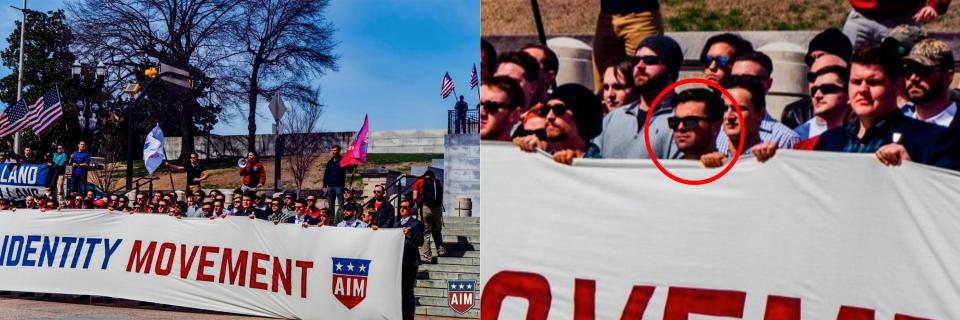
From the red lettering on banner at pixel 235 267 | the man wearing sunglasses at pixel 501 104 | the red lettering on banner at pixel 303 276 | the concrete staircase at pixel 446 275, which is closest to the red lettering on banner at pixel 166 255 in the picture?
the red lettering on banner at pixel 235 267

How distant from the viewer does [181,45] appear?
159 feet

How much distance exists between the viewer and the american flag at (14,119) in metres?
23.0

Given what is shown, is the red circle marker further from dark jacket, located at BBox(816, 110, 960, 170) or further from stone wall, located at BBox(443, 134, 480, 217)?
stone wall, located at BBox(443, 134, 480, 217)

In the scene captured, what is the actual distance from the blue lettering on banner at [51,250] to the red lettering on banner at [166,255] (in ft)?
2.76

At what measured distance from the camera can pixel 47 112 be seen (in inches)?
906

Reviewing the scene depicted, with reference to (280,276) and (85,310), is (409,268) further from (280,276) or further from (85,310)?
(85,310)

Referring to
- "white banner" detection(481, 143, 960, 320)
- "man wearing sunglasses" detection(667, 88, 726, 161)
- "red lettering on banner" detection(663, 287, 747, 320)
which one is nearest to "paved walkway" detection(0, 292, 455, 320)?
"white banner" detection(481, 143, 960, 320)

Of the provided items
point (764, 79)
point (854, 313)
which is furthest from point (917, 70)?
point (854, 313)

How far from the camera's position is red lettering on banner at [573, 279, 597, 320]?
5500 millimetres

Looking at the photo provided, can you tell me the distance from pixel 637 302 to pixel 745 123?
1.10 meters

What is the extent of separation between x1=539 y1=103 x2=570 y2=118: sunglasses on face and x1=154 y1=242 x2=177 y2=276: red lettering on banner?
404 inches

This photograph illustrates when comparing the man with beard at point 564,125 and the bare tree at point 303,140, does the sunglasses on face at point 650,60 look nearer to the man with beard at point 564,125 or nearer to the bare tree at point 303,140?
the man with beard at point 564,125

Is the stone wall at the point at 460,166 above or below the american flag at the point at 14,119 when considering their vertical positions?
below

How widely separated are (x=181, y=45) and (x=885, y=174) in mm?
46856
